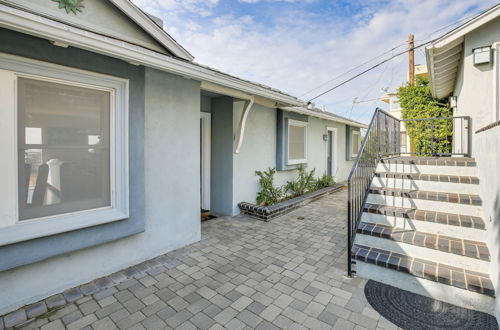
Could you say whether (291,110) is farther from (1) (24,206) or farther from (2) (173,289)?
(1) (24,206)

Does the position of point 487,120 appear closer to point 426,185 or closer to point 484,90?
point 484,90

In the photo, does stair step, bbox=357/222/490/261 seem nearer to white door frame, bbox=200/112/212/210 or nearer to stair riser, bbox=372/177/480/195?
stair riser, bbox=372/177/480/195

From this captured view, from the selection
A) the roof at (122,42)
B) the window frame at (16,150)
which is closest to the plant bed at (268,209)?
the roof at (122,42)

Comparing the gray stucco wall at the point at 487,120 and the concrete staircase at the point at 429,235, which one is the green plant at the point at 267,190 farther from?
the gray stucco wall at the point at 487,120

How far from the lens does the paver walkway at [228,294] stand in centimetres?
243

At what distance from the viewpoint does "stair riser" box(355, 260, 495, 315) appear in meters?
2.51

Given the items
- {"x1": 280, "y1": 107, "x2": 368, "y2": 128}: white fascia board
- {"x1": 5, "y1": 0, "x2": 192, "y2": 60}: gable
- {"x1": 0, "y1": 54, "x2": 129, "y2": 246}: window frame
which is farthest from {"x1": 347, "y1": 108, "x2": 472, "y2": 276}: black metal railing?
{"x1": 5, "y1": 0, "x2": 192, "y2": 60}: gable

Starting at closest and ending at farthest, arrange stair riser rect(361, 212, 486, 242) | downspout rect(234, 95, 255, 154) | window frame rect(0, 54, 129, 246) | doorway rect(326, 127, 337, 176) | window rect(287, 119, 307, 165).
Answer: window frame rect(0, 54, 129, 246)
stair riser rect(361, 212, 486, 242)
downspout rect(234, 95, 255, 154)
window rect(287, 119, 307, 165)
doorway rect(326, 127, 337, 176)

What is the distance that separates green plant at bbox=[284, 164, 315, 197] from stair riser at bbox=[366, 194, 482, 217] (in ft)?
11.4

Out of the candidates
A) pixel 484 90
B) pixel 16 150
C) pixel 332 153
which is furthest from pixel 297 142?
pixel 16 150

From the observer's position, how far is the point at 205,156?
623 centimetres

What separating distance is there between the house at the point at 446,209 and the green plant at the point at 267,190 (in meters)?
2.69

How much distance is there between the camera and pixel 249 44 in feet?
36.9

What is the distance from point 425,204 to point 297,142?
4.81m
